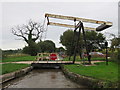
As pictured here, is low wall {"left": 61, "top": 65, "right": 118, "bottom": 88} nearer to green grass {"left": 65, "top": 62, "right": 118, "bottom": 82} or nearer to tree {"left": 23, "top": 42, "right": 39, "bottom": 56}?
green grass {"left": 65, "top": 62, "right": 118, "bottom": 82}

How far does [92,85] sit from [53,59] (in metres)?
20.6

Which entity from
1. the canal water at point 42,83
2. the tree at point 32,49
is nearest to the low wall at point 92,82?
the canal water at point 42,83

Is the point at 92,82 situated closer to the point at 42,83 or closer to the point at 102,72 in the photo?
the point at 102,72

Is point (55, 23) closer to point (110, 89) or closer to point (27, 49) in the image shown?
point (110, 89)

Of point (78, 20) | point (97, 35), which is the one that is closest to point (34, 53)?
point (97, 35)

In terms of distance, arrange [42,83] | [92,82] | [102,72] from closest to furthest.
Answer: [92,82]
[102,72]
[42,83]

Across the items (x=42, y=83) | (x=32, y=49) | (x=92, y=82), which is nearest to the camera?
(x=92, y=82)

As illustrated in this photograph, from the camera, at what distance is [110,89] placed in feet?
24.8

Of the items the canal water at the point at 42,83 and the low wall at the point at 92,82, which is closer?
the low wall at the point at 92,82

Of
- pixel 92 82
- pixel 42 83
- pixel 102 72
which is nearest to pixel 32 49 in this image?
pixel 42 83

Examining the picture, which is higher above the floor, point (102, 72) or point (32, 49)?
point (32, 49)

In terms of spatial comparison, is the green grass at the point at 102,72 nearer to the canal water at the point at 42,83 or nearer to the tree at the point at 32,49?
the canal water at the point at 42,83

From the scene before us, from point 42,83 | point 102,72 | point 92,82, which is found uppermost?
point 102,72

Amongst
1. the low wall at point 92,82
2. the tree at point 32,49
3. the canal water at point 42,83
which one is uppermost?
the tree at point 32,49
